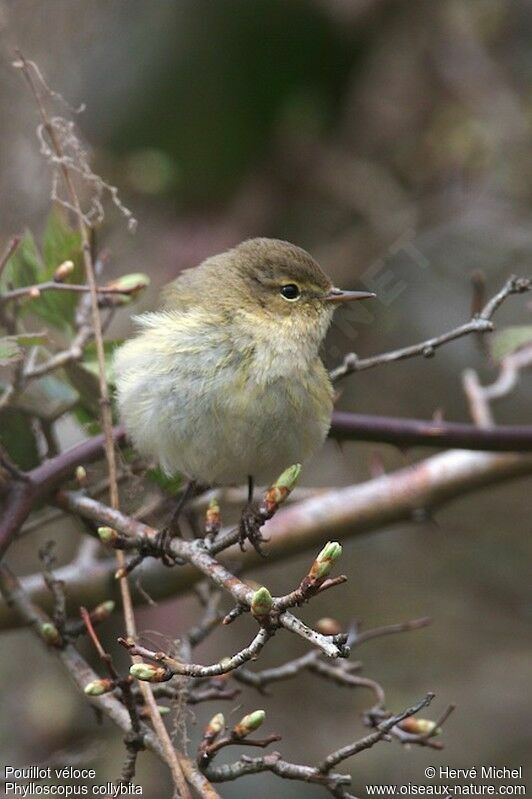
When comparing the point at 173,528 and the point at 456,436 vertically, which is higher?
the point at 456,436

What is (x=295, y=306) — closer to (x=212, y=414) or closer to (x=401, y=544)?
(x=212, y=414)

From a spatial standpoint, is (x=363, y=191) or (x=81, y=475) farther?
(x=363, y=191)

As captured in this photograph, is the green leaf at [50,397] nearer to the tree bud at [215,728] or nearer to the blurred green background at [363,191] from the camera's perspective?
the tree bud at [215,728]

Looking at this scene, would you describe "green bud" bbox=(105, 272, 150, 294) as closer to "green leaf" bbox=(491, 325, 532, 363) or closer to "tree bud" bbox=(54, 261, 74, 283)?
"tree bud" bbox=(54, 261, 74, 283)

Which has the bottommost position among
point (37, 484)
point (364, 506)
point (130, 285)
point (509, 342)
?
point (37, 484)

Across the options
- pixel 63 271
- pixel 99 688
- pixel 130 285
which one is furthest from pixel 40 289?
pixel 99 688

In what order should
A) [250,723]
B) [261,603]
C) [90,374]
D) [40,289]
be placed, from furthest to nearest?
1. [90,374]
2. [40,289]
3. [250,723]
4. [261,603]

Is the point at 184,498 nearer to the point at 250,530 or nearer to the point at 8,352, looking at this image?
the point at 250,530
